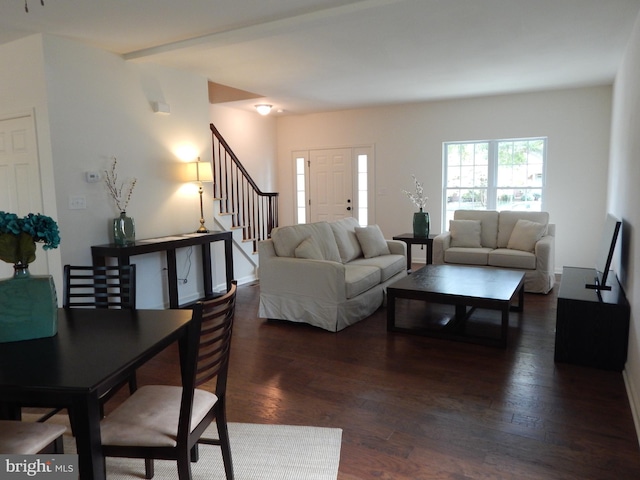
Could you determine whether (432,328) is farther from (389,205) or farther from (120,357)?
(389,205)

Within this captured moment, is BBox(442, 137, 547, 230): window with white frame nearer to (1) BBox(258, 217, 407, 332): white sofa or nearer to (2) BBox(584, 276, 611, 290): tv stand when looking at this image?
(1) BBox(258, 217, 407, 332): white sofa

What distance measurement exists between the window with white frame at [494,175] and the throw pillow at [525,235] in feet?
3.44

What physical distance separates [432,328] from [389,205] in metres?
3.72

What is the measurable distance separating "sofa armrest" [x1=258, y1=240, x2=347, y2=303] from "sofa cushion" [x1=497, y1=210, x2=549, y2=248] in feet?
9.48

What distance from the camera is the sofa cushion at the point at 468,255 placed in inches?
216

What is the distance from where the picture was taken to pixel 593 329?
10.1ft

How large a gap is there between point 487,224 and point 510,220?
29 cm

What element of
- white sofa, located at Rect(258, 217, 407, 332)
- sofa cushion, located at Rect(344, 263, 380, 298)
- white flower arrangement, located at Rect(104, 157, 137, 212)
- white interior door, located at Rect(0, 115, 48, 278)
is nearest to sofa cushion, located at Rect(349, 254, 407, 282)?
white sofa, located at Rect(258, 217, 407, 332)

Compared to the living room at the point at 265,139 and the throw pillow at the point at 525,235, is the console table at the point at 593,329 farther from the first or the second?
the throw pillow at the point at 525,235

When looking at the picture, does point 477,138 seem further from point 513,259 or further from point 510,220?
point 513,259

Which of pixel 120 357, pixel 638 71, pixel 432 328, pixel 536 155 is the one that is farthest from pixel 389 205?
pixel 120 357

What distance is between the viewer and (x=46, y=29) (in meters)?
3.54

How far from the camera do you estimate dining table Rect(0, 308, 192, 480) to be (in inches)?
53.5

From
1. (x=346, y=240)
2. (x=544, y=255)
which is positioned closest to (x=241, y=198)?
(x=346, y=240)
